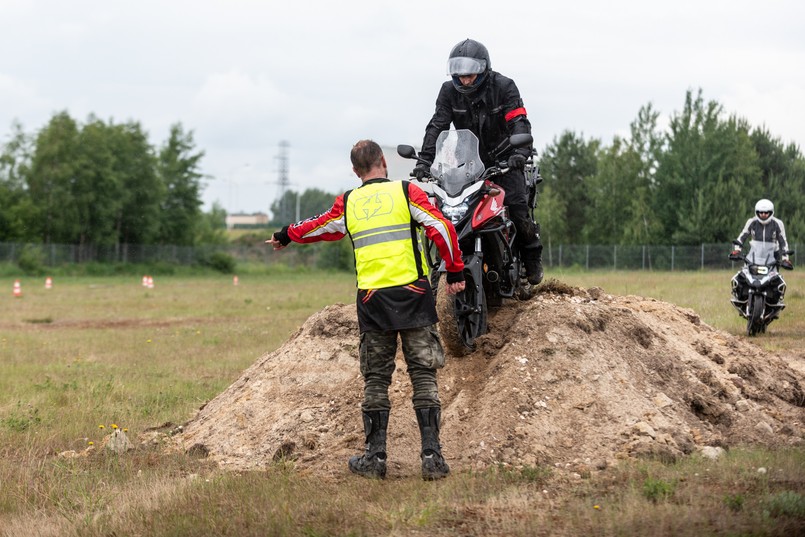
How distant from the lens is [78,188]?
69.0 m

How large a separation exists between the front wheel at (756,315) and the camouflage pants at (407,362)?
995 centimetres

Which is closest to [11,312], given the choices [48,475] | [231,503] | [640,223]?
[48,475]

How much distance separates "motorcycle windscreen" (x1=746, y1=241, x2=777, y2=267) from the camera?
1598cm

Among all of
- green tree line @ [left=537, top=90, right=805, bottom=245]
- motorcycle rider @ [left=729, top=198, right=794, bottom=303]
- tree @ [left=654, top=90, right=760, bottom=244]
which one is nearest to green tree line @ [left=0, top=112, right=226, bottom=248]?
green tree line @ [left=537, top=90, right=805, bottom=245]

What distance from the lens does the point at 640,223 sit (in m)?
66.8

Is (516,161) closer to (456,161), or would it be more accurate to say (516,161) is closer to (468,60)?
(456,161)

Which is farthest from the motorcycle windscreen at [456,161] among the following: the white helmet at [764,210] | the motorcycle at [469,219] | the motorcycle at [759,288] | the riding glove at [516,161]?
the white helmet at [764,210]

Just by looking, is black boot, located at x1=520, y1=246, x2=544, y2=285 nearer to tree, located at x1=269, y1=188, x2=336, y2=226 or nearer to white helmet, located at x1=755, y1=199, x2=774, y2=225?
white helmet, located at x1=755, y1=199, x2=774, y2=225

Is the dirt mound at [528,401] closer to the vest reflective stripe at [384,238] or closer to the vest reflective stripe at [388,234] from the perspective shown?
the vest reflective stripe at [384,238]

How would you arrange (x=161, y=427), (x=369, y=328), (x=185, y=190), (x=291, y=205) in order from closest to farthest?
(x=369, y=328), (x=161, y=427), (x=185, y=190), (x=291, y=205)

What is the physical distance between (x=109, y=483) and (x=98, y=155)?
65340 mm

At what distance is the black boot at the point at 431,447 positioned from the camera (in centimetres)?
659

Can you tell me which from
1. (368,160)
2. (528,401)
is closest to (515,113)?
(368,160)

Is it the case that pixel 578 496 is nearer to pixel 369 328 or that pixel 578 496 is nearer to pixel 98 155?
pixel 369 328
